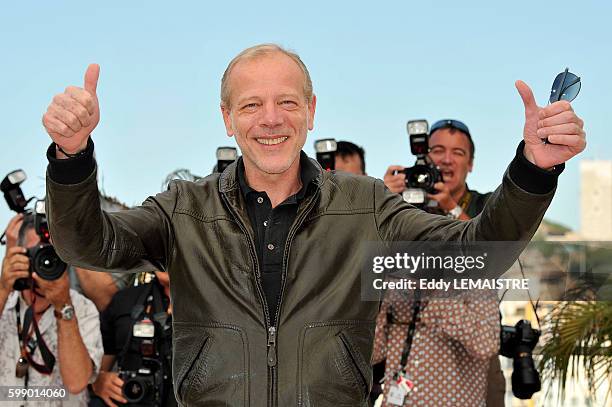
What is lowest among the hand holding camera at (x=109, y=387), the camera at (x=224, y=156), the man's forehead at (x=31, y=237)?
the hand holding camera at (x=109, y=387)

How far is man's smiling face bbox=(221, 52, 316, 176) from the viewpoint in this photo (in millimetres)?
2584

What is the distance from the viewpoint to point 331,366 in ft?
7.97

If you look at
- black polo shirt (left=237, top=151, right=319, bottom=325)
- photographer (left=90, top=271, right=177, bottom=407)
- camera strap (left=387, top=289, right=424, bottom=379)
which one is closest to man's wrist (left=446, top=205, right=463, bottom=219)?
camera strap (left=387, top=289, right=424, bottom=379)

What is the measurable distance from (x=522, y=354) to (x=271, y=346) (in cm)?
272

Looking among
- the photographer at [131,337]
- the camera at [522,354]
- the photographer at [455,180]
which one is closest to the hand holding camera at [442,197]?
the photographer at [455,180]

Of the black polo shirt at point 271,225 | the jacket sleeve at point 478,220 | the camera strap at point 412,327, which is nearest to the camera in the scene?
the jacket sleeve at point 478,220

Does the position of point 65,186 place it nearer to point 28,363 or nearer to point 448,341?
point 448,341

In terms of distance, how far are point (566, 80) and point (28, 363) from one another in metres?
3.63

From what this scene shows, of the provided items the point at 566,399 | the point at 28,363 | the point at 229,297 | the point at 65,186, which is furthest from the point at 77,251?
the point at 566,399

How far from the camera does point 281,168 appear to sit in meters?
2.58

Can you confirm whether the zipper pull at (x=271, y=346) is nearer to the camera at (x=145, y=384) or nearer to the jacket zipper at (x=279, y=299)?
the jacket zipper at (x=279, y=299)

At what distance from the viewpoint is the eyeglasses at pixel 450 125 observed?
545cm

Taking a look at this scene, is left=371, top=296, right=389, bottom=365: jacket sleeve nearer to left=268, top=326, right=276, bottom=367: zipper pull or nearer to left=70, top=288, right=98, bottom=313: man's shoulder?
left=70, top=288, right=98, bottom=313: man's shoulder

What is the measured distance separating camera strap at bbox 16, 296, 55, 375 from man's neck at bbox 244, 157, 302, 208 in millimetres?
2762
